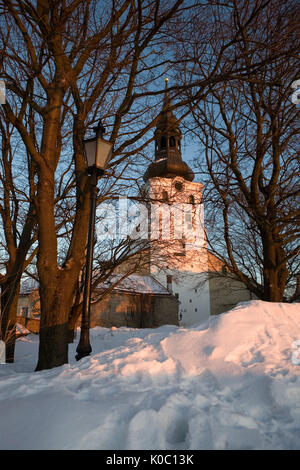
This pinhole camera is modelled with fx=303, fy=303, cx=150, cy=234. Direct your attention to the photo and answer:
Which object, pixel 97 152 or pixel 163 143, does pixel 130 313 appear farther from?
pixel 97 152

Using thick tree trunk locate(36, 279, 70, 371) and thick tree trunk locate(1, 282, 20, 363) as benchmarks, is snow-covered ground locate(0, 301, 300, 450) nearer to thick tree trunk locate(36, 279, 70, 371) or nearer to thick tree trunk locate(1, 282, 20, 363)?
thick tree trunk locate(36, 279, 70, 371)

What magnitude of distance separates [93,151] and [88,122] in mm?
1995

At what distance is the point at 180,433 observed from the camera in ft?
7.00

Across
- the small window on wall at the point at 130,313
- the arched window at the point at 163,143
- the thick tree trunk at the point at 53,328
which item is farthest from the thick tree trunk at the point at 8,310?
the arched window at the point at 163,143

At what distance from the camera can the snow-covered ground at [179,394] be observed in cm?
198

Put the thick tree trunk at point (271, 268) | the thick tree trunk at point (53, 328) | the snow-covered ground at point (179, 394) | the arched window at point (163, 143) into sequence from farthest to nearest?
the arched window at point (163, 143) → the thick tree trunk at point (271, 268) → the thick tree trunk at point (53, 328) → the snow-covered ground at point (179, 394)

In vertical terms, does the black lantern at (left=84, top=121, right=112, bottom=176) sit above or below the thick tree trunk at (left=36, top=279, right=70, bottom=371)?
above

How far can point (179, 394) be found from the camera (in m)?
2.61

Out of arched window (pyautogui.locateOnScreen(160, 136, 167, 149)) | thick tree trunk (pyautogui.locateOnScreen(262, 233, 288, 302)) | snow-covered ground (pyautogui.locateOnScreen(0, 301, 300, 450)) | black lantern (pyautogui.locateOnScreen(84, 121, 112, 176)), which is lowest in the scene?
snow-covered ground (pyautogui.locateOnScreen(0, 301, 300, 450))

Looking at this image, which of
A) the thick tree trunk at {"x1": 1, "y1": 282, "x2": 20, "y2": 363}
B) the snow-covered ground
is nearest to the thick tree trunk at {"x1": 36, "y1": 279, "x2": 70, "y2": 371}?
the snow-covered ground

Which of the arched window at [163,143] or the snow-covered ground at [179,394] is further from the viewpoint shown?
the arched window at [163,143]

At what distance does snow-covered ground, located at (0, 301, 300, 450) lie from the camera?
78.1 inches

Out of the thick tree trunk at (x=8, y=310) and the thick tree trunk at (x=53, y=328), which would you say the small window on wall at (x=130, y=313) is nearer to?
the thick tree trunk at (x=8, y=310)
